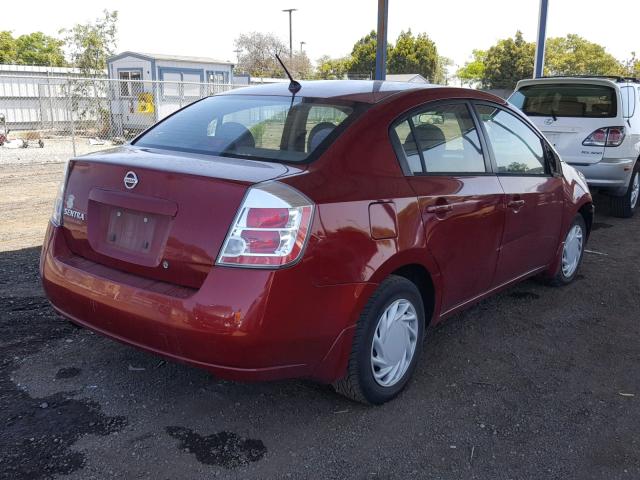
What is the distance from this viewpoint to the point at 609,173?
7883 millimetres

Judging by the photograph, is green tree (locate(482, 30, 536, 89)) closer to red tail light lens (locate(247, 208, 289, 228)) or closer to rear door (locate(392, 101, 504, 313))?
rear door (locate(392, 101, 504, 313))

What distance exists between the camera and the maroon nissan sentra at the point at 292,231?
Result: 262 cm

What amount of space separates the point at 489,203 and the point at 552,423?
134 centimetres

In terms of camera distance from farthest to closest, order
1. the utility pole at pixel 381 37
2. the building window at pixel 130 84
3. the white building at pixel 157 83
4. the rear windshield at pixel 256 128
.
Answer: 1. the white building at pixel 157 83
2. the building window at pixel 130 84
3. the utility pole at pixel 381 37
4. the rear windshield at pixel 256 128

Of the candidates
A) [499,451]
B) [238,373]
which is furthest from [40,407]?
[499,451]

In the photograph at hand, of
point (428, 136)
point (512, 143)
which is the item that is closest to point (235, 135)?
point (428, 136)

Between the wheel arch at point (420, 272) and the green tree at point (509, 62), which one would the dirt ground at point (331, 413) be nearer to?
the wheel arch at point (420, 272)

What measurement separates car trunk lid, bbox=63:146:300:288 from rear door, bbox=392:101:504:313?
82 centimetres

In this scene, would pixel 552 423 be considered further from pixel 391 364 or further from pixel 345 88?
pixel 345 88

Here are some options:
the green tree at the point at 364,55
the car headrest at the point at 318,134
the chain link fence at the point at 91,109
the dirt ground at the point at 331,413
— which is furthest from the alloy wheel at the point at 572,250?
the green tree at the point at 364,55

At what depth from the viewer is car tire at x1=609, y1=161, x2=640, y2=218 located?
8383mm

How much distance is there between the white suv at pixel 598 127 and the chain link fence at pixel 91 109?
11032mm

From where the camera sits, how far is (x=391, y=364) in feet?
10.8

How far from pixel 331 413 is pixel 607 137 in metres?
6.22
